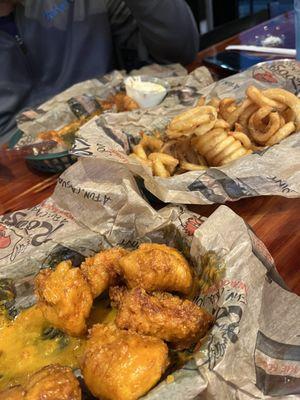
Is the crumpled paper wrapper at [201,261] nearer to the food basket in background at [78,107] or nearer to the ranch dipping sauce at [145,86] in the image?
the food basket in background at [78,107]

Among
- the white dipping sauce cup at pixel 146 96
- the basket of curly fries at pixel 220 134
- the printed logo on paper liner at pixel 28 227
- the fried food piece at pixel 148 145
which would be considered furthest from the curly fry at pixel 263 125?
the printed logo on paper liner at pixel 28 227

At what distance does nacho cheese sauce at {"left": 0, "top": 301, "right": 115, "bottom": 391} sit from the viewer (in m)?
1.12

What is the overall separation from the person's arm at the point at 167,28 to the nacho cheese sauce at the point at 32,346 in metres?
2.02

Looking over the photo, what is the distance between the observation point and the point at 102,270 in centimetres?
122

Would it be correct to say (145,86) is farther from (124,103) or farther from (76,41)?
(76,41)

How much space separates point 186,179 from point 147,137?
1.36 ft

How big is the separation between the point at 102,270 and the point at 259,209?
1.85 feet

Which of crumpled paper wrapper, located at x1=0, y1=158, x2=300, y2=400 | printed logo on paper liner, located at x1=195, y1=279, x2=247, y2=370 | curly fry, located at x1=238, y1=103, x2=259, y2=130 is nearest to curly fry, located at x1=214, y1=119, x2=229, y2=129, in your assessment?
curly fry, located at x1=238, y1=103, x2=259, y2=130

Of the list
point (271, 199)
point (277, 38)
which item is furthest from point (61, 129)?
point (277, 38)

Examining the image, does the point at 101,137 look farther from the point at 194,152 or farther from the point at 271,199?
the point at 271,199

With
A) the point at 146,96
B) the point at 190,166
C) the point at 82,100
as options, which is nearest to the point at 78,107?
the point at 82,100

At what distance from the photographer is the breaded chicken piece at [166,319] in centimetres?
101

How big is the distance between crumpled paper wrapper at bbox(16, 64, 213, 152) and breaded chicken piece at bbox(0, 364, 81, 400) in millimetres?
1280

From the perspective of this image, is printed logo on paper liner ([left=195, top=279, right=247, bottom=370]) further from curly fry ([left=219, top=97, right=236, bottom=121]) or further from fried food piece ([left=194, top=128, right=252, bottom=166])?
curly fry ([left=219, top=97, right=236, bottom=121])
